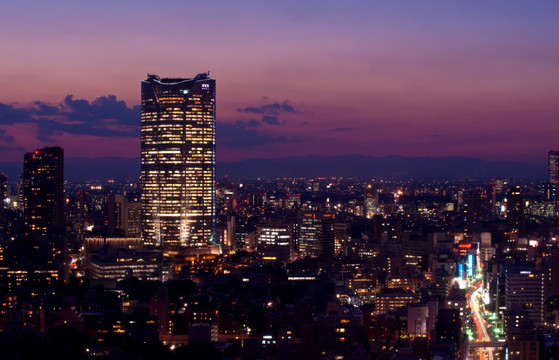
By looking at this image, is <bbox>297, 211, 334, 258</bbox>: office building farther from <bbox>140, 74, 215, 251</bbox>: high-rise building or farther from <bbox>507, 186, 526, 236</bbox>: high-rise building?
<bbox>507, 186, 526, 236</bbox>: high-rise building

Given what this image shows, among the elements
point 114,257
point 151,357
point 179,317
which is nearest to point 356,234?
point 114,257

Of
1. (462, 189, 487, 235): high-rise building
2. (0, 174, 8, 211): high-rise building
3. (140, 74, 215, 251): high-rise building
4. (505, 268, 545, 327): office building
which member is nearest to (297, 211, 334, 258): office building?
(140, 74, 215, 251): high-rise building

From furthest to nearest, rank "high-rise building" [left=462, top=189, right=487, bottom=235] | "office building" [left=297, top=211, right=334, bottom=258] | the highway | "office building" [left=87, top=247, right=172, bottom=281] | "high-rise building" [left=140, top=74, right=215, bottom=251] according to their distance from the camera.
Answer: "high-rise building" [left=462, top=189, right=487, bottom=235]
"office building" [left=297, top=211, right=334, bottom=258]
"high-rise building" [left=140, top=74, right=215, bottom=251]
"office building" [left=87, top=247, right=172, bottom=281]
the highway

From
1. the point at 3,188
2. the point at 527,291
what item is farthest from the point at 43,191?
the point at 527,291

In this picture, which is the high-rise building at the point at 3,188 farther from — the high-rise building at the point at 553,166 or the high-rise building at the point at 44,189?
the high-rise building at the point at 553,166

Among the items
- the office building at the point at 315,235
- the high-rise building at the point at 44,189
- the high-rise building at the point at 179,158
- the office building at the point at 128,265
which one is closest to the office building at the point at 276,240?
the office building at the point at 315,235
